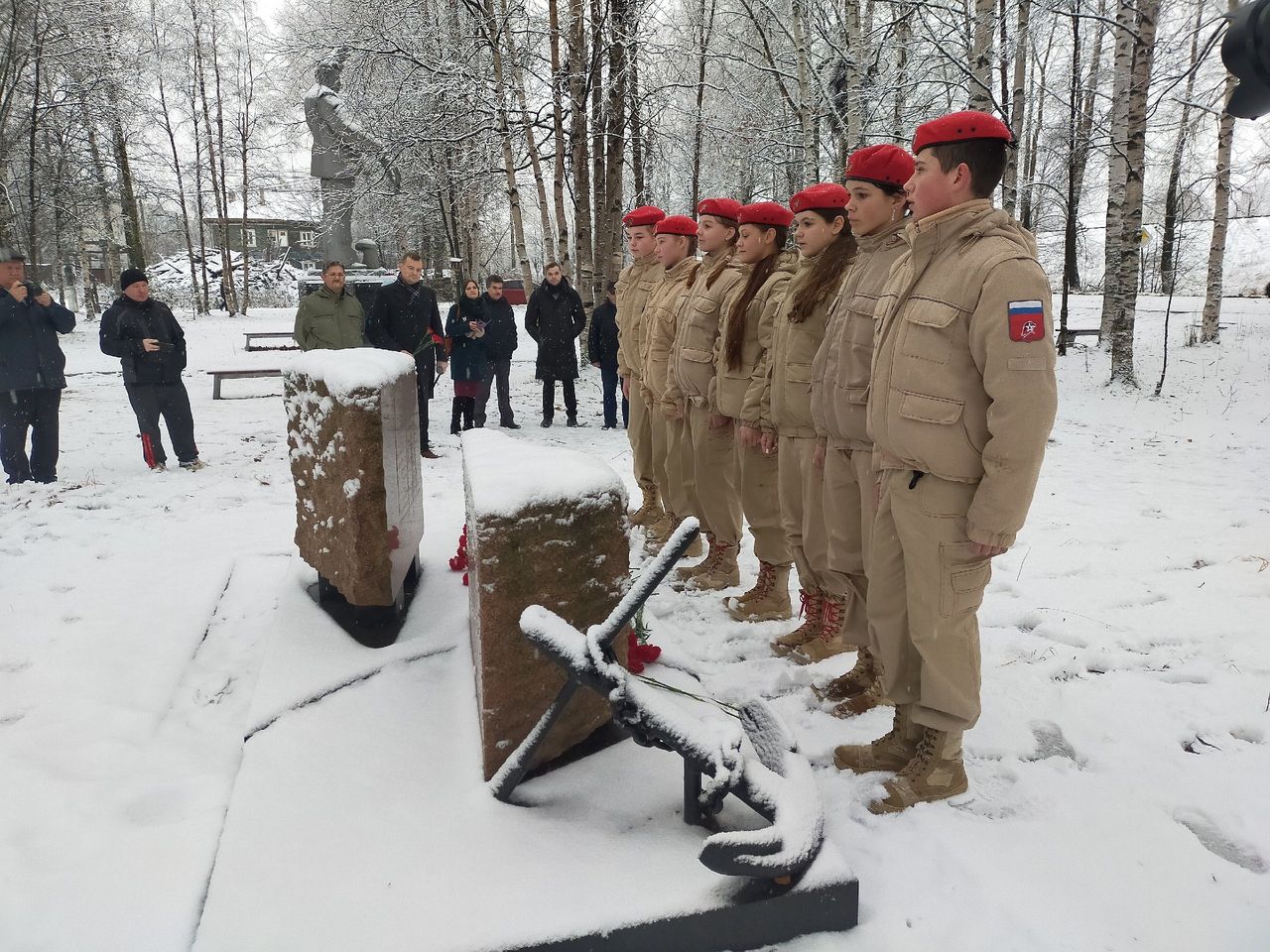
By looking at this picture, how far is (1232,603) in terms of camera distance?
3762 mm

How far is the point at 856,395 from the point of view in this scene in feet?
9.16

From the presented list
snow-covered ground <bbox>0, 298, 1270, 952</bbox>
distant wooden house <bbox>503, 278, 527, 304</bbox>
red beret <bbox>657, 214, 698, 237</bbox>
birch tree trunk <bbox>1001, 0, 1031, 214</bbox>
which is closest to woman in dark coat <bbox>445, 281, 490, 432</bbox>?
snow-covered ground <bbox>0, 298, 1270, 952</bbox>

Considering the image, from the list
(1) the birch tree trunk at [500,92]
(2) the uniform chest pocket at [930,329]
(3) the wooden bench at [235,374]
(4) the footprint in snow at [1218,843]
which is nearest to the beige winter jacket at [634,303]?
(2) the uniform chest pocket at [930,329]

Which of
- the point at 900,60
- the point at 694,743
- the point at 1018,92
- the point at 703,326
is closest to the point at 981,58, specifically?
the point at 1018,92

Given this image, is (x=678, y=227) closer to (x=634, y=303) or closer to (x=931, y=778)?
(x=634, y=303)

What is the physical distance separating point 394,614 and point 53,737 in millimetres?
1280

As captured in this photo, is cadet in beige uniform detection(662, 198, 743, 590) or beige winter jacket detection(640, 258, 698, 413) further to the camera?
beige winter jacket detection(640, 258, 698, 413)

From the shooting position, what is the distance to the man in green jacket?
23.4ft

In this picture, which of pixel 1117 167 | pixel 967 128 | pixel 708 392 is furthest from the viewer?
pixel 1117 167

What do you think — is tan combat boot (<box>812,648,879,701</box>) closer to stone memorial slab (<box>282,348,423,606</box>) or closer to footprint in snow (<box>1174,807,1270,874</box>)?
footprint in snow (<box>1174,807,1270,874</box>)

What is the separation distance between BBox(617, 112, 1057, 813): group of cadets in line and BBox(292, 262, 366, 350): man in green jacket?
3.93 m

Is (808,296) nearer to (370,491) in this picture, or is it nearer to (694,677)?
(694,677)

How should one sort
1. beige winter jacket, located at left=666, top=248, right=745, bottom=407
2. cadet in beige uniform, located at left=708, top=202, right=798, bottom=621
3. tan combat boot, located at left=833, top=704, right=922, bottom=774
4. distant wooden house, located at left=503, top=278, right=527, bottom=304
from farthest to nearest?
distant wooden house, located at left=503, top=278, right=527, bottom=304 → beige winter jacket, located at left=666, top=248, right=745, bottom=407 → cadet in beige uniform, located at left=708, top=202, right=798, bottom=621 → tan combat boot, located at left=833, top=704, right=922, bottom=774

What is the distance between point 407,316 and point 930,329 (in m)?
6.22
